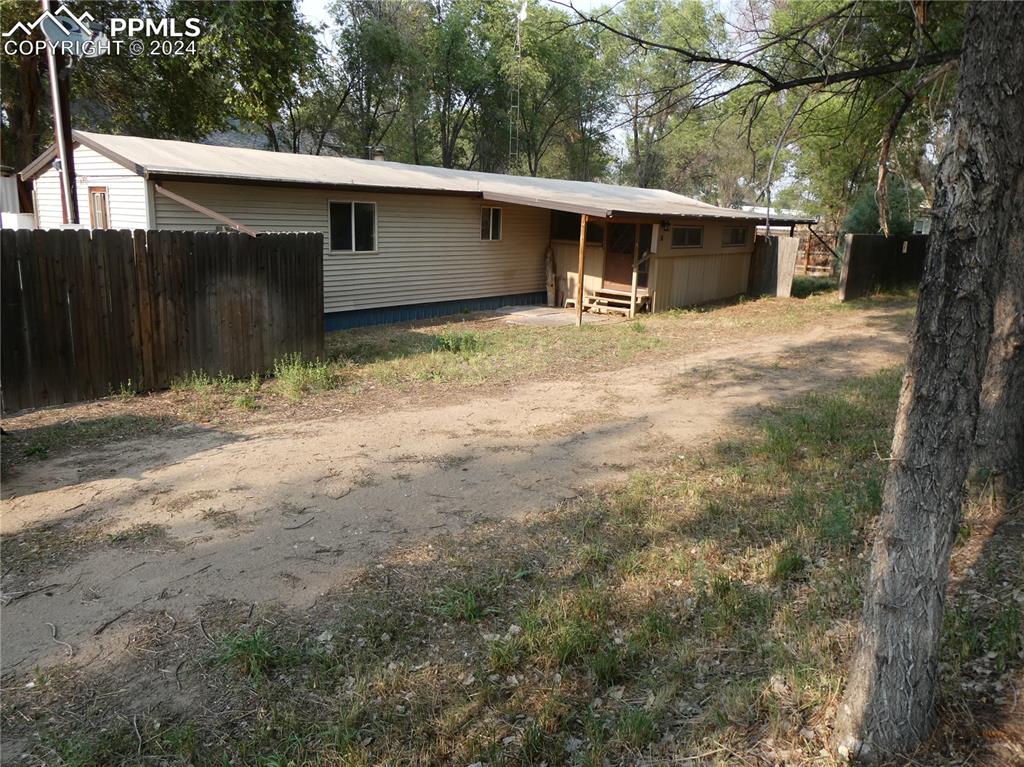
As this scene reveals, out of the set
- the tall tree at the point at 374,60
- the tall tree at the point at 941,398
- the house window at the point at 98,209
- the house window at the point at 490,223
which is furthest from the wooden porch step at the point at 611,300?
the tall tree at the point at 374,60

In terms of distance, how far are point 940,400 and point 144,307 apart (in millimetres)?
8369

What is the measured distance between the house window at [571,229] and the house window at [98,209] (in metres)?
10.4

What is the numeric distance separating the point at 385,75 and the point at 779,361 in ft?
87.2

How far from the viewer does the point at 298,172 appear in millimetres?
13359

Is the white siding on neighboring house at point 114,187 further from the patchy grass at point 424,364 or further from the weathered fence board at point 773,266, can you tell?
the weathered fence board at point 773,266

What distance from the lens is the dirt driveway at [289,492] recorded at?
4.37 meters

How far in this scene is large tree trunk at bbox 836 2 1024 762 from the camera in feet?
7.65

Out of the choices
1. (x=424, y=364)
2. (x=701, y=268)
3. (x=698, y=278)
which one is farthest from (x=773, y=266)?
(x=424, y=364)

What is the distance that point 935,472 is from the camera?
252cm

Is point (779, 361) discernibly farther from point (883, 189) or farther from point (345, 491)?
point (345, 491)

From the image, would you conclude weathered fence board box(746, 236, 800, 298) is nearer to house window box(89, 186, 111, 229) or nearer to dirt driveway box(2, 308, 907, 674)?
dirt driveway box(2, 308, 907, 674)

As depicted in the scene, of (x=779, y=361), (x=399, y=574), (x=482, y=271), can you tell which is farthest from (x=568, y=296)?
(x=399, y=574)

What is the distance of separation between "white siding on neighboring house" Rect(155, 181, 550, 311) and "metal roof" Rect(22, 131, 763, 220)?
35 cm

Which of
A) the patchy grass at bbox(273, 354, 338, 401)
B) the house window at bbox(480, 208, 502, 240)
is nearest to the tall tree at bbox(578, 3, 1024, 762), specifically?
the patchy grass at bbox(273, 354, 338, 401)
